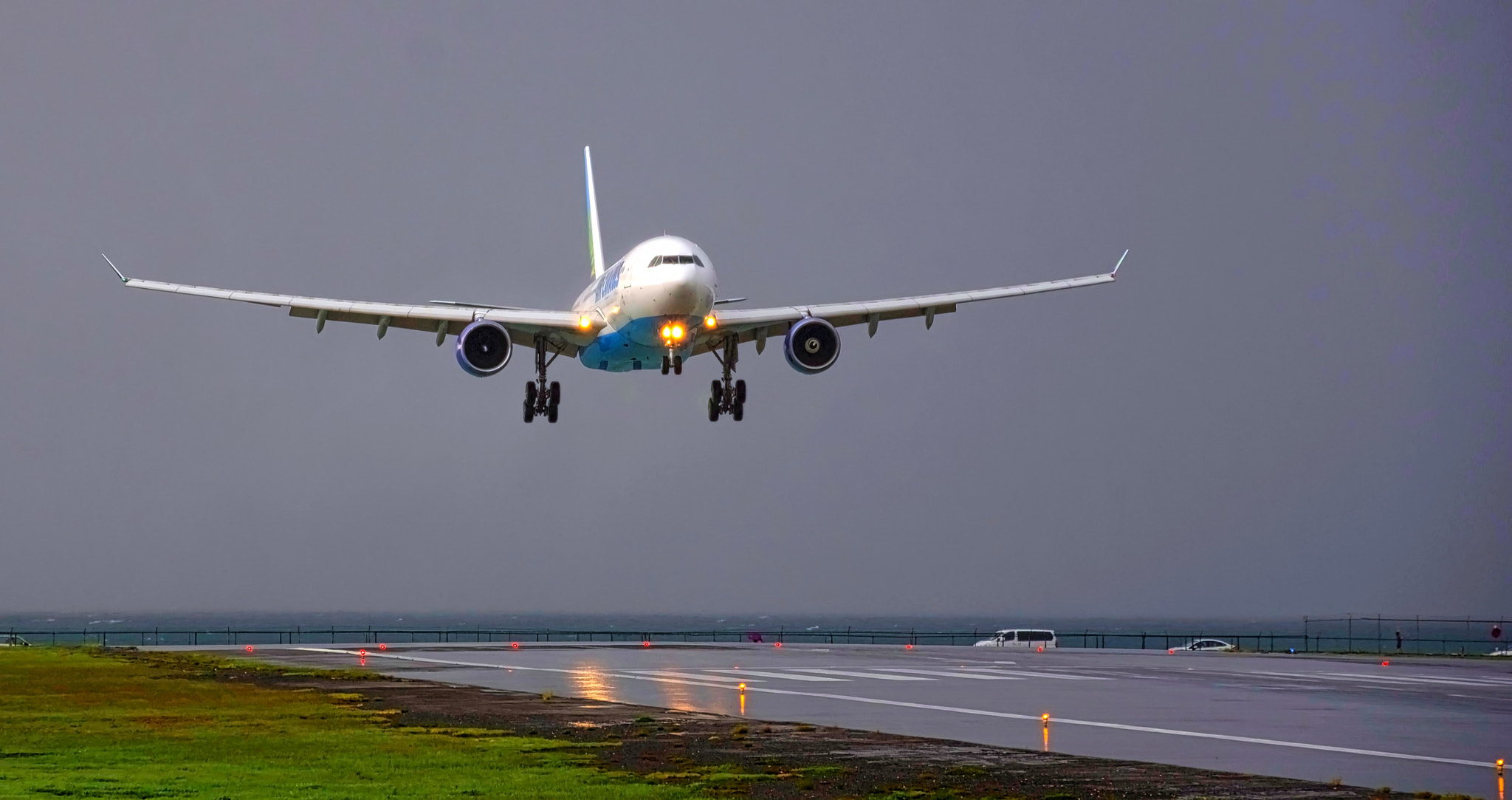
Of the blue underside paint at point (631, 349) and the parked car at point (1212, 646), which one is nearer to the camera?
the blue underside paint at point (631, 349)

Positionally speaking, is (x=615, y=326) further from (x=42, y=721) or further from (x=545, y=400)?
(x=42, y=721)

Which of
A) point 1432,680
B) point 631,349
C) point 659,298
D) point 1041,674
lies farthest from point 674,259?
point 1432,680

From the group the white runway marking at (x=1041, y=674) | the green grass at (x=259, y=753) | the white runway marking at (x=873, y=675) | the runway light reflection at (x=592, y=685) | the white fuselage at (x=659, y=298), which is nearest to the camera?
the green grass at (x=259, y=753)

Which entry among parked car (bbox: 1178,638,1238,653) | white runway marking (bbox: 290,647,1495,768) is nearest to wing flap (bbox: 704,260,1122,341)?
white runway marking (bbox: 290,647,1495,768)

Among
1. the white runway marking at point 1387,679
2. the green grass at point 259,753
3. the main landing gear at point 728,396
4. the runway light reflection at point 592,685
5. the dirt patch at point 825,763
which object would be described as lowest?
the green grass at point 259,753

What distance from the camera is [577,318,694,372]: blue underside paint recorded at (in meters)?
47.4

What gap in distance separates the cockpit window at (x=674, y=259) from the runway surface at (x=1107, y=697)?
12.6 metres

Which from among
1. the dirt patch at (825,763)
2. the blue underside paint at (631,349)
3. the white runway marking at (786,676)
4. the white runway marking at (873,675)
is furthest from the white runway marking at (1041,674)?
the dirt patch at (825,763)

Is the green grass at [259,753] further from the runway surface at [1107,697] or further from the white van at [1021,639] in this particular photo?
the white van at [1021,639]

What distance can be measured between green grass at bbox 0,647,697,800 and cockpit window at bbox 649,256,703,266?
15.6 meters

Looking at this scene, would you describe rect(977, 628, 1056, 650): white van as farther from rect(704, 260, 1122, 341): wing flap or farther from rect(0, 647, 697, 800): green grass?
rect(0, 647, 697, 800): green grass

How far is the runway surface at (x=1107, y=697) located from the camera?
→ 26234mm

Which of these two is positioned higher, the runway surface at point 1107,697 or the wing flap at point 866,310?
the wing flap at point 866,310

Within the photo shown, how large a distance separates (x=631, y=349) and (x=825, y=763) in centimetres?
2735
